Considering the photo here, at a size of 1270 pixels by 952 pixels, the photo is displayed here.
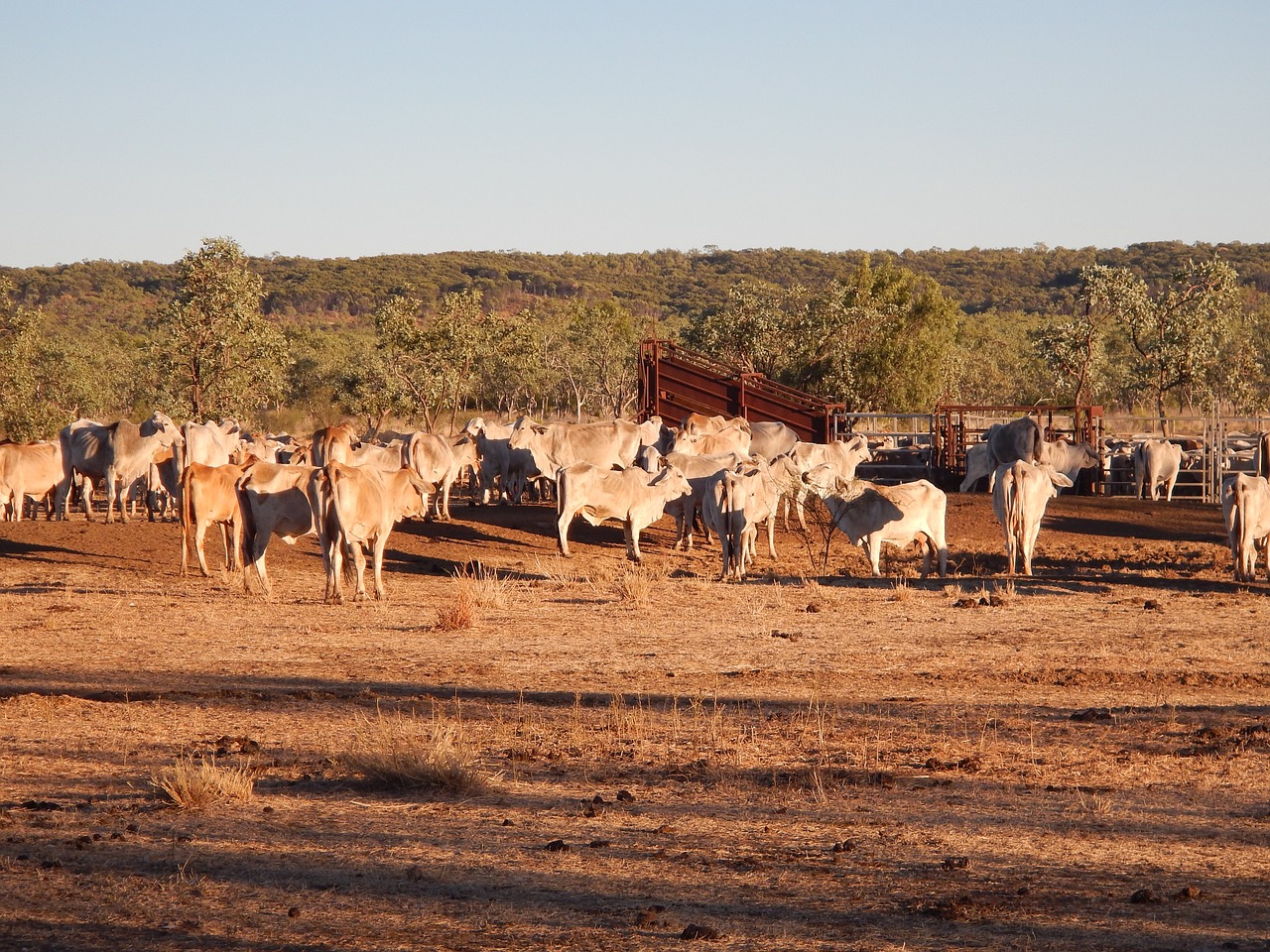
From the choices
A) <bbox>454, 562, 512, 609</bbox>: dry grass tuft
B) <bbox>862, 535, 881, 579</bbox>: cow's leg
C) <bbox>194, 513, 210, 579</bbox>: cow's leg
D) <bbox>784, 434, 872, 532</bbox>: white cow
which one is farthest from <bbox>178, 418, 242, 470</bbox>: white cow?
<bbox>862, 535, 881, 579</bbox>: cow's leg

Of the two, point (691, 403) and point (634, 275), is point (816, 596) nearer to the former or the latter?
point (691, 403)

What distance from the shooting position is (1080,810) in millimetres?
8156

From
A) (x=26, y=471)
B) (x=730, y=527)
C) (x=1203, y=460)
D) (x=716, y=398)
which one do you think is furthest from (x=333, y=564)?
(x=1203, y=460)

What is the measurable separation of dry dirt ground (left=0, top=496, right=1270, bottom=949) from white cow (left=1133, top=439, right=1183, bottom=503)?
42.0 feet

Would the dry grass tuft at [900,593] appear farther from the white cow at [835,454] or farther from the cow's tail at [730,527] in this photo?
the white cow at [835,454]

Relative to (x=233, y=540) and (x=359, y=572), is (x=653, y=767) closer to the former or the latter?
(x=359, y=572)

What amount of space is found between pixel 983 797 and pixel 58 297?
411 ft

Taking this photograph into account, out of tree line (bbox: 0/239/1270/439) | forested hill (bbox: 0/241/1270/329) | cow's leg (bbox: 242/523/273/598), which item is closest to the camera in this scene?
cow's leg (bbox: 242/523/273/598)

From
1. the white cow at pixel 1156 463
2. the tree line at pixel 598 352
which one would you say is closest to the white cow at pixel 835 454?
the white cow at pixel 1156 463

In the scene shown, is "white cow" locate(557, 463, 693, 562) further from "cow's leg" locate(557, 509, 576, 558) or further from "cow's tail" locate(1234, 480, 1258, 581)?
"cow's tail" locate(1234, 480, 1258, 581)

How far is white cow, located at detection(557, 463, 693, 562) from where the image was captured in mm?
22938

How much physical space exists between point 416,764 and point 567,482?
1436 cm

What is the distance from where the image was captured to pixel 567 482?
22.9 meters

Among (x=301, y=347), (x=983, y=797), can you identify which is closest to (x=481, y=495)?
(x=983, y=797)
